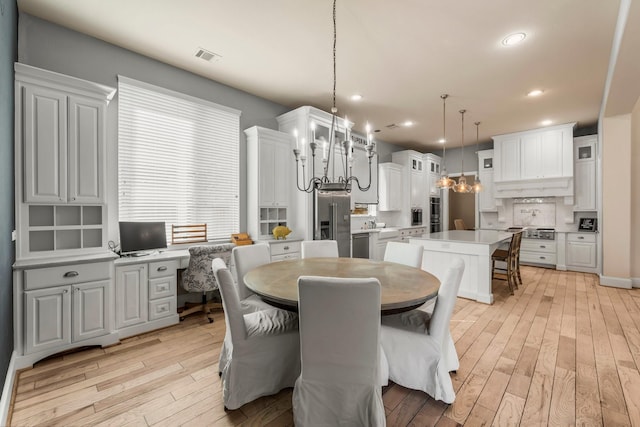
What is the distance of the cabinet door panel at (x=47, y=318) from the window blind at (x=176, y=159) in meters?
1.02

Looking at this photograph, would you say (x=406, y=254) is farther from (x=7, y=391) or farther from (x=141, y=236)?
(x=7, y=391)

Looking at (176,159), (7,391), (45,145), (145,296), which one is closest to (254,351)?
(7,391)

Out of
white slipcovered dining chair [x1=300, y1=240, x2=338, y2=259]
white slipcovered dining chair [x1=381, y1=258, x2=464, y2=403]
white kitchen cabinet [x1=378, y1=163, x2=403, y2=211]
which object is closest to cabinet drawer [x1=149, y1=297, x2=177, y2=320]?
white slipcovered dining chair [x1=300, y1=240, x2=338, y2=259]

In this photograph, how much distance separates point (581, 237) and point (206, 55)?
743cm

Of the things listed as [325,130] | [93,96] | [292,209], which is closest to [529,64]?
[325,130]

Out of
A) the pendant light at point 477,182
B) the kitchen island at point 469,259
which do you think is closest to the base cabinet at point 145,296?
the kitchen island at point 469,259

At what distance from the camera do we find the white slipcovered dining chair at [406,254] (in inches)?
113

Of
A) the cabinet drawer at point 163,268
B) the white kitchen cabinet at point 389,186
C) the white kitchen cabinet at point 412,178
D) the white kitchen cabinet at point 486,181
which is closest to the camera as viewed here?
the cabinet drawer at point 163,268

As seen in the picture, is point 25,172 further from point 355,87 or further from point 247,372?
point 355,87

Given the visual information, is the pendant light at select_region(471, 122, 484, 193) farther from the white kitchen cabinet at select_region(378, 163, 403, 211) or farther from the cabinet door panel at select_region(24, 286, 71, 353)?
the cabinet door panel at select_region(24, 286, 71, 353)

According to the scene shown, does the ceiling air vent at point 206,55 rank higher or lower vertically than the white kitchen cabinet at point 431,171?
higher

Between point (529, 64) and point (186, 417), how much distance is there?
15.9 ft

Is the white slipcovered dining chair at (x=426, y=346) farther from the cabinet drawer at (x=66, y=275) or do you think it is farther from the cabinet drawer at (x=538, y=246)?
the cabinet drawer at (x=538, y=246)

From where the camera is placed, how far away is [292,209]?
4.54m
